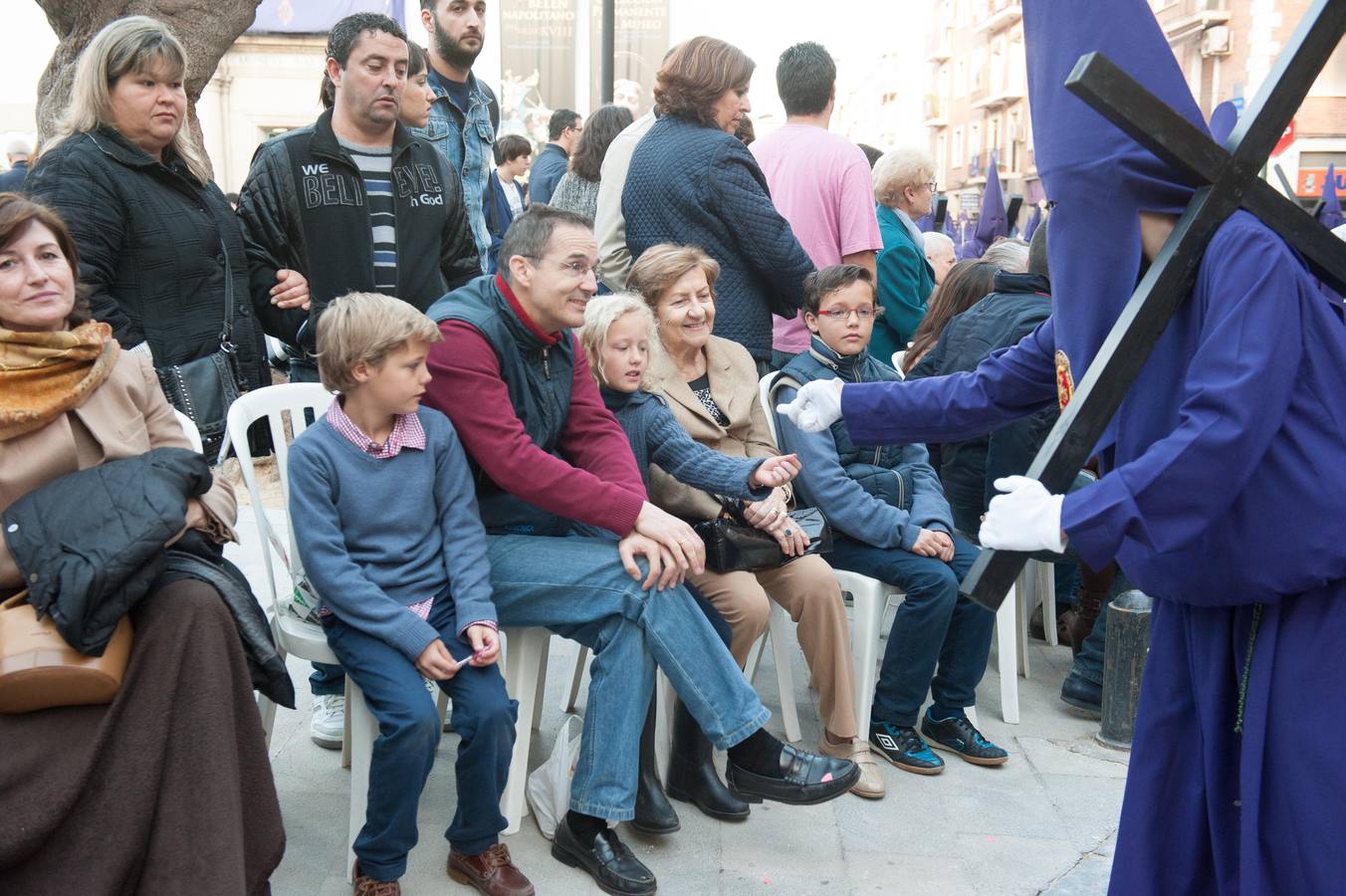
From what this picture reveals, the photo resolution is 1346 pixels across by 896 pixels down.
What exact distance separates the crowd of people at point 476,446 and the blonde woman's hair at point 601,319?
0.01 m

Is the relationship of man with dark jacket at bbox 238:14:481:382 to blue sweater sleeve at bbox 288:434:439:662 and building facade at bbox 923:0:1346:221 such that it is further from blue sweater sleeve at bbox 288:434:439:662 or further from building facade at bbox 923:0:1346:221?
building facade at bbox 923:0:1346:221

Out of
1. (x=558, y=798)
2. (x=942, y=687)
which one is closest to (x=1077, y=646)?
(x=942, y=687)

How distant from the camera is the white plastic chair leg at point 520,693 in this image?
125 inches

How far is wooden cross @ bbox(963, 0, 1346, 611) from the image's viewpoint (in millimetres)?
1839

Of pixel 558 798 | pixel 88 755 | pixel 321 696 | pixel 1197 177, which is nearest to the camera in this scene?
pixel 1197 177

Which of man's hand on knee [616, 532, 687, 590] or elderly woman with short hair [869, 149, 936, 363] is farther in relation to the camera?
elderly woman with short hair [869, 149, 936, 363]

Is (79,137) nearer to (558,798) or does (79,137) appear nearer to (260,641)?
(260,641)

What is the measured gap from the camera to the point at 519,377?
326cm

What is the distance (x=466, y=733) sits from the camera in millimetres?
2803

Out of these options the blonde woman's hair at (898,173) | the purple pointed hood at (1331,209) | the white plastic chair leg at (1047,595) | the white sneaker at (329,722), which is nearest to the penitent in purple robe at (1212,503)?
the white sneaker at (329,722)

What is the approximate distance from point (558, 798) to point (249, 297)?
1678mm

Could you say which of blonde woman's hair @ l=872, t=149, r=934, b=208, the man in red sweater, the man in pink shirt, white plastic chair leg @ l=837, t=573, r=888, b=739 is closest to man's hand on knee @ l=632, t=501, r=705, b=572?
the man in red sweater

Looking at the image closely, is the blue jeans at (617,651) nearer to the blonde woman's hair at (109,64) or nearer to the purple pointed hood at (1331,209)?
the blonde woman's hair at (109,64)

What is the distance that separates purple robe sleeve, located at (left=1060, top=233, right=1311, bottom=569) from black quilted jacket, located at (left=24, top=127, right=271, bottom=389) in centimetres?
246
